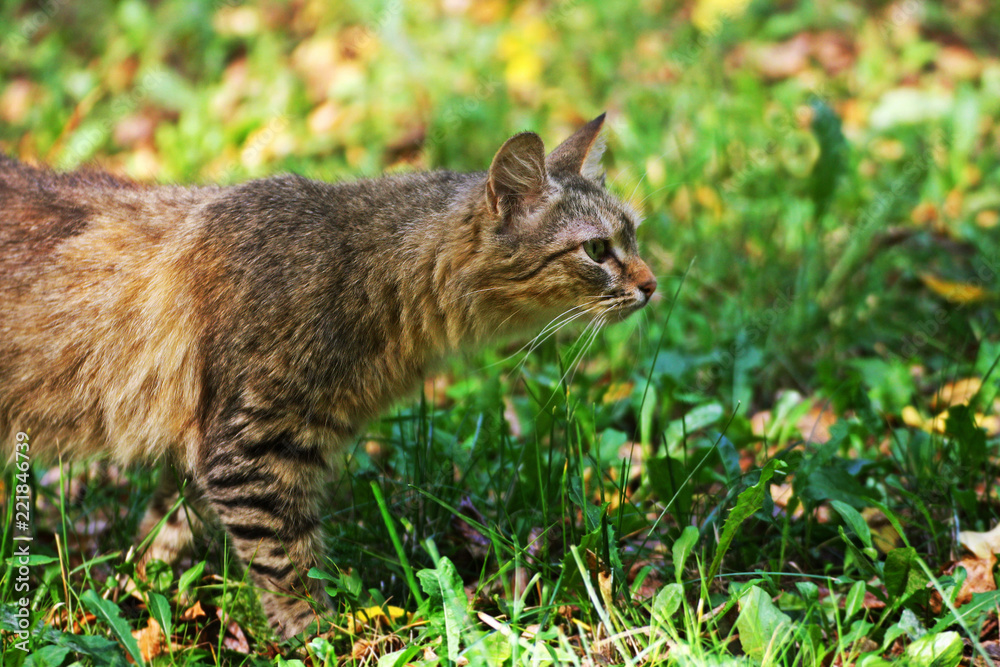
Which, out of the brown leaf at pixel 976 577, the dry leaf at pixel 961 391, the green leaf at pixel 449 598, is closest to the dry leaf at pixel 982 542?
the brown leaf at pixel 976 577

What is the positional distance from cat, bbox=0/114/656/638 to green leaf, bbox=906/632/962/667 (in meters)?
1.31

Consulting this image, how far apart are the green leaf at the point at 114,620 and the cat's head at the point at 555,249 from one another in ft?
4.77

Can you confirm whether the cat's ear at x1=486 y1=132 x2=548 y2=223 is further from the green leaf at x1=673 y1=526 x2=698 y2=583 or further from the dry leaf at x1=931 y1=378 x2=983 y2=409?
the dry leaf at x1=931 y1=378 x2=983 y2=409

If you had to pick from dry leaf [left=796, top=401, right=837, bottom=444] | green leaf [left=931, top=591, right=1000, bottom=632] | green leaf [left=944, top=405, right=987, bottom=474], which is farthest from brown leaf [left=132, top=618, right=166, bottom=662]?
green leaf [left=944, top=405, right=987, bottom=474]

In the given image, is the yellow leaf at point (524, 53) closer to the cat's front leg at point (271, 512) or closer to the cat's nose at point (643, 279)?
the cat's nose at point (643, 279)

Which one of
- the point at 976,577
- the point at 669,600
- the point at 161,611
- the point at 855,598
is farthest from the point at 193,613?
the point at 976,577

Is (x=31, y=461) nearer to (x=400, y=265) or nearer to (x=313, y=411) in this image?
(x=313, y=411)

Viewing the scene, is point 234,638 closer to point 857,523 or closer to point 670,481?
point 670,481

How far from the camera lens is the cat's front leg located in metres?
2.61

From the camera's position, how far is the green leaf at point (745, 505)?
89.7 inches

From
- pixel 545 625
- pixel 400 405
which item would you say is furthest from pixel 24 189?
pixel 545 625

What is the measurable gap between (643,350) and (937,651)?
6.48 ft

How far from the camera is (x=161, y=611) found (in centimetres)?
238

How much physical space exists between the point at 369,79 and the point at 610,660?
4.87 meters
